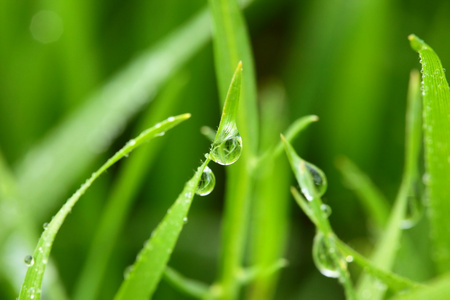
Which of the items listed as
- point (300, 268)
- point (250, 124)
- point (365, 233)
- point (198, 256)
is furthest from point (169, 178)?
point (250, 124)

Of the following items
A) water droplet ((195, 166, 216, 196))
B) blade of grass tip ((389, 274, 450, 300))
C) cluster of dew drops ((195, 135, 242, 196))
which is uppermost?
cluster of dew drops ((195, 135, 242, 196))

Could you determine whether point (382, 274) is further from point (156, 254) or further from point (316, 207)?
point (156, 254)

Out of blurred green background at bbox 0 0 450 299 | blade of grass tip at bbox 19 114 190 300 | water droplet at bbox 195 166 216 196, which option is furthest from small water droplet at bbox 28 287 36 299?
blurred green background at bbox 0 0 450 299

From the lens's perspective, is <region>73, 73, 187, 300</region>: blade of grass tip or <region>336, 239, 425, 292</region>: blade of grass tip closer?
<region>336, 239, 425, 292</region>: blade of grass tip

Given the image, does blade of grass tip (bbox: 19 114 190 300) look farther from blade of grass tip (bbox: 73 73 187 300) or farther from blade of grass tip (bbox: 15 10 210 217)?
blade of grass tip (bbox: 15 10 210 217)

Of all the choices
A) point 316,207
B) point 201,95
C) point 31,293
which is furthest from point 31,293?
point 201,95

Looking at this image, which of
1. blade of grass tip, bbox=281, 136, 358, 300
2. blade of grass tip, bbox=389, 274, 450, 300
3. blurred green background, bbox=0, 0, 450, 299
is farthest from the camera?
blurred green background, bbox=0, 0, 450, 299

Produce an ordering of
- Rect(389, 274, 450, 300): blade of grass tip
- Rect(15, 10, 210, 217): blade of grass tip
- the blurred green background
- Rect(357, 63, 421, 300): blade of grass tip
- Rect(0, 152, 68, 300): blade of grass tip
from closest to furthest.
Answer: Rect(389, 274, 450, 300): blade of grass tip → Rect(357, 63, 421, 300): blade of grass tip → Rect(0, 152, 68, 300): blade of grass tip → Rect(15, 10, 210, 217): blade of grass tip → the blurred green background
